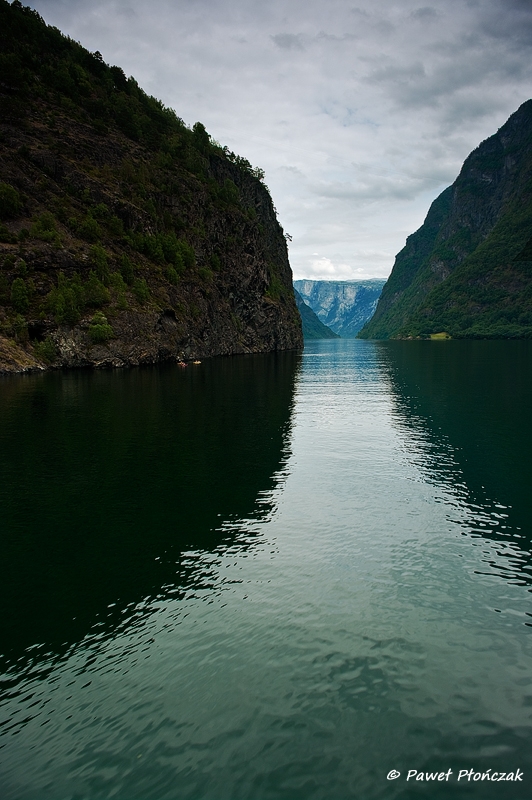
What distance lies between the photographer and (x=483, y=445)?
34594 mm

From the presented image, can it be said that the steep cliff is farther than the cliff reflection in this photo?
Yes

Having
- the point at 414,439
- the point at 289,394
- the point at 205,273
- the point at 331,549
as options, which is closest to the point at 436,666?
the point at 331,549

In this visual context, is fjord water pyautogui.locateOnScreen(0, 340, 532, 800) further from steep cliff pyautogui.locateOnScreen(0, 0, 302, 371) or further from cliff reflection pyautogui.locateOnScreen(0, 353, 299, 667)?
steep cliff pyautogui.locateOnScreen(0, 0, 302, 371)

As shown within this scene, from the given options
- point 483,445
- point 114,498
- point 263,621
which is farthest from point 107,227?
point 263,621

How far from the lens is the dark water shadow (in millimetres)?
21375

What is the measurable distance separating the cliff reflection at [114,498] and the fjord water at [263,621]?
136mm

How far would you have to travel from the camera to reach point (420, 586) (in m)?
16.2

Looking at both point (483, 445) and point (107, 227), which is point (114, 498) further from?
point (107, 227)

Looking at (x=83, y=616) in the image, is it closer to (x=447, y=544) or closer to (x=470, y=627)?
(x=470, y=627)

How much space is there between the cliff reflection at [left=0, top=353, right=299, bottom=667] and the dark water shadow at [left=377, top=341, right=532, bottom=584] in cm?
1077

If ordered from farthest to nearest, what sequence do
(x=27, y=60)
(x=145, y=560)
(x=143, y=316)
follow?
(x=27, y=60)
(x=143, y=316)
(x=145, y=560)

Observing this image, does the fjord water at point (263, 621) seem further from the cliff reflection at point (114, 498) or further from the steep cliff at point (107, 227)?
the steep cliff at point (107, 227)

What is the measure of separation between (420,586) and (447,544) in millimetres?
3988

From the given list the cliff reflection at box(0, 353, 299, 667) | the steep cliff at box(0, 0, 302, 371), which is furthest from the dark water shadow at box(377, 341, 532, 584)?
the steep cliff at box(0, 0, 302, 371)
